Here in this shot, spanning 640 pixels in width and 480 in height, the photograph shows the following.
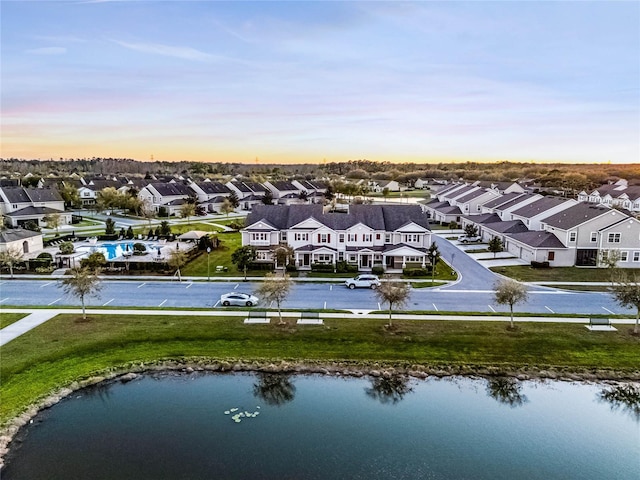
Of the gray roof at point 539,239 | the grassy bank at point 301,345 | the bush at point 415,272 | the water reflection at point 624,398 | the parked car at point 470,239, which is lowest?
the water reflection at point 624,398


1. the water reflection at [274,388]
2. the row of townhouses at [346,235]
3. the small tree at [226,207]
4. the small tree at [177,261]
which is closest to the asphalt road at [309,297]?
the small tree at [177,261]

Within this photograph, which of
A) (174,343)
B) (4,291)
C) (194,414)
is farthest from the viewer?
(4,291)

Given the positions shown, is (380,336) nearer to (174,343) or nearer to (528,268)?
(174,343)

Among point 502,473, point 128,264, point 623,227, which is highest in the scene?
point 623,227

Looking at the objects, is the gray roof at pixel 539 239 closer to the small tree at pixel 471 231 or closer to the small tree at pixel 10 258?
the small tree at pixel 471 231

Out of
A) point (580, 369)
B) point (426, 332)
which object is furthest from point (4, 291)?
point (580, 369)

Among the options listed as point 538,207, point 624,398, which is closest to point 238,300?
point 624,398

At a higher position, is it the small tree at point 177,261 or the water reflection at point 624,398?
the small tree at point 177,261

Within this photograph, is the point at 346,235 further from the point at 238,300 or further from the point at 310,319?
the point at 310,319
